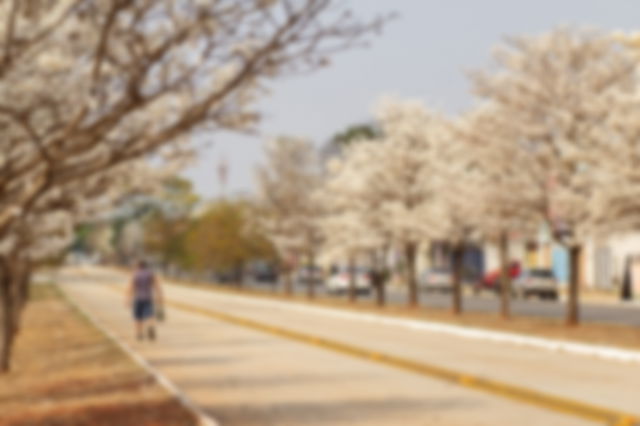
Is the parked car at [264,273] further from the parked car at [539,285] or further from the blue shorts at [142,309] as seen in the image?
the blue shorts at [142,309]

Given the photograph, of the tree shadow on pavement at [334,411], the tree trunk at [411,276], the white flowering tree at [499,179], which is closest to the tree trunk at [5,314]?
the tree shadow on pavement at [334,411]

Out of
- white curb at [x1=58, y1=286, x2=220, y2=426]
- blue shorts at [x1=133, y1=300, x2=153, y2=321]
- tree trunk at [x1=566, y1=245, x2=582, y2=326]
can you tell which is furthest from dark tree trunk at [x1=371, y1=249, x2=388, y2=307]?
blue shorts at [x1=133, y1=300, x2=153, y2=321]

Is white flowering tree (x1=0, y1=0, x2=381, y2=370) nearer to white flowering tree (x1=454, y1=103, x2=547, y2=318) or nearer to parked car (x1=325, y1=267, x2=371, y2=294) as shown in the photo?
white flowering tree (x1=454, y1=103, x2=547, y2=318)

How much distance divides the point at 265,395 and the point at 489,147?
15.8 meters

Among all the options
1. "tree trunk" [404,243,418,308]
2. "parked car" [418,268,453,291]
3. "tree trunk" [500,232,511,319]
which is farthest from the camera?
"parked car" [418,268,453,291]

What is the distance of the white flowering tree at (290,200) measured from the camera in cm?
5744

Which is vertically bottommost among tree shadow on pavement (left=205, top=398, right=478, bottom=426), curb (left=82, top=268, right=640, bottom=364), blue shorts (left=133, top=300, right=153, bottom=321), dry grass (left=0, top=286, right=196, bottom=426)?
dry grass (left=0, top=286, right=196, bottom=426)

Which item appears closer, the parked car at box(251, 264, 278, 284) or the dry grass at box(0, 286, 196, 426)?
the dry grass at box(0, 286, 196, 426)

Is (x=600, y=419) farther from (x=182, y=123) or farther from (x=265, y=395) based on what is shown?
(x=182, y=123)

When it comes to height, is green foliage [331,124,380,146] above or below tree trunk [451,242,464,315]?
above

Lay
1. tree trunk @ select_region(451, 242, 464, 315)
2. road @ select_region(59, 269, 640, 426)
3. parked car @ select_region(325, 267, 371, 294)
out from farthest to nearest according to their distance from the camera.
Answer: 1. parked car @ select_region(325, 267, 371, 294)
2. tree trunk @ select_region(451, 242, 464, 315)
3. road @ select_region(59, 269, 640, 426)

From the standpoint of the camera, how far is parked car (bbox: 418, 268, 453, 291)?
65.5m

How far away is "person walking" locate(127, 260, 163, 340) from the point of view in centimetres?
2462

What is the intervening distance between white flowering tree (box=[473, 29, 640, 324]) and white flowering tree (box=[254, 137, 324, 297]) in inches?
1101
